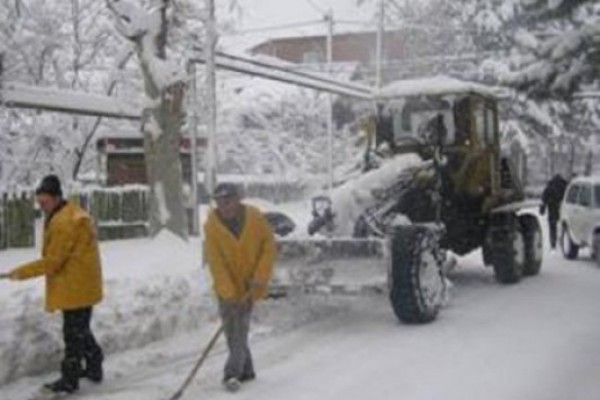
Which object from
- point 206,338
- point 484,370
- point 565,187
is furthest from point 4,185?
point 484,370

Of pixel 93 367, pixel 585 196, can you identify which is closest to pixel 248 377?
pixel 93 367

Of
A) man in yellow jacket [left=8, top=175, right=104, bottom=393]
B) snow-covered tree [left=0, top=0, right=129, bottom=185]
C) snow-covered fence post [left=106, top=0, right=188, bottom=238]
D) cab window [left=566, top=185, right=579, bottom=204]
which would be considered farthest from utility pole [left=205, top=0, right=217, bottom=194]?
snow-covered tree [left=0, top=0, right=129, bottom=185]

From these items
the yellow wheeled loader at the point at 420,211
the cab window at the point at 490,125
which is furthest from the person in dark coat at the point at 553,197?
the cab window at the point at 490,125

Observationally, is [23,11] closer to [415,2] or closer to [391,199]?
[391,199]

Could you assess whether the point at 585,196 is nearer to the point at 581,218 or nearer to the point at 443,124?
the point at 581,218

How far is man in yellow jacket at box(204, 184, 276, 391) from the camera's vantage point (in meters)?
9.45

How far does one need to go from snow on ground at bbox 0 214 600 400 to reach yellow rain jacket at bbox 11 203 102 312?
790 mm

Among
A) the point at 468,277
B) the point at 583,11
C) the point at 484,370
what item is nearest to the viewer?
the point at 484,370

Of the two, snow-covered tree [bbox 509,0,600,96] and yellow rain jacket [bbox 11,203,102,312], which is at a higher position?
snow-covered tree [bbox 509,0,600,96]

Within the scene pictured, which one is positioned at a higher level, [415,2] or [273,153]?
[415,2]

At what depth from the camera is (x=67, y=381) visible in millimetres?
9258

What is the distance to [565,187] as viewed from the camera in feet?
82.0

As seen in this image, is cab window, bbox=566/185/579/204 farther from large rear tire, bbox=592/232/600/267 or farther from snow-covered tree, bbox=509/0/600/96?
snow-covered tree, bbox=509/0/600/96

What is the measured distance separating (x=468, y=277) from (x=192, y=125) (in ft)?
30.4
